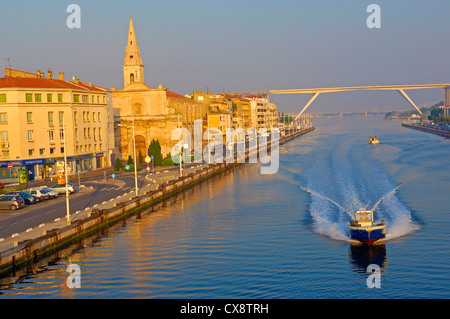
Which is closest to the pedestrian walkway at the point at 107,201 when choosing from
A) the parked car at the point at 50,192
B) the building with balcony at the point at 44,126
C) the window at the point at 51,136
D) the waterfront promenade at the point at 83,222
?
the waterfront promenade at the point at 83,222

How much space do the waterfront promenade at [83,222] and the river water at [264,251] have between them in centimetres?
113

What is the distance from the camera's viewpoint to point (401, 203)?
52625 millimetres

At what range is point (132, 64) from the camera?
101m

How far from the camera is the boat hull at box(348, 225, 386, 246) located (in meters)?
37.5

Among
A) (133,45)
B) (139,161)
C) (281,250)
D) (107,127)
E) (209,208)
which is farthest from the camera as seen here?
(133,45)

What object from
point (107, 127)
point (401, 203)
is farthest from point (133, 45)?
point (401, 203)

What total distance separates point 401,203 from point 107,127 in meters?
44.4

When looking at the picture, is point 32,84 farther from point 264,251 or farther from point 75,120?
point 264,251

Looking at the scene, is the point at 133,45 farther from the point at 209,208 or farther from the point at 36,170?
the point at 209,208

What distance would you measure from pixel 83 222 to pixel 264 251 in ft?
43.3

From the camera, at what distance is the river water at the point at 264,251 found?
94.3 feet

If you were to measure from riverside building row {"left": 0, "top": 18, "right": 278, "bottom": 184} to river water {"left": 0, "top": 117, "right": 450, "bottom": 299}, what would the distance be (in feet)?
38.5

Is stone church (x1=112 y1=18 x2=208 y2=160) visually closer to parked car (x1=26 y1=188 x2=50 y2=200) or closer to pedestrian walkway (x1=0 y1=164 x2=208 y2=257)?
pedestrian walkway (x1=0 y1=164 x2=208 y2=257)

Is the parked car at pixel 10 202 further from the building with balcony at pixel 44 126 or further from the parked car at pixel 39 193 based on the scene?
the building with balcony at pixel 44 126
